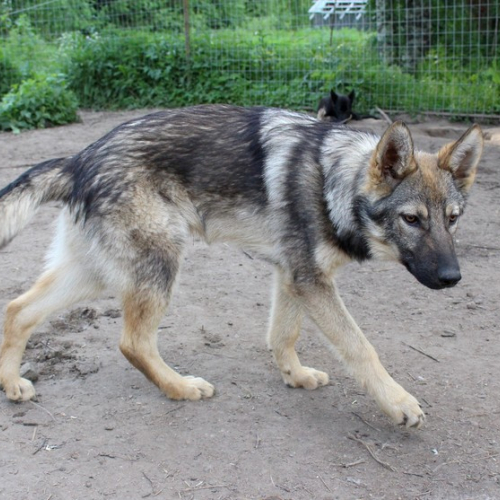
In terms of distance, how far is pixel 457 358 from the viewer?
175 inches

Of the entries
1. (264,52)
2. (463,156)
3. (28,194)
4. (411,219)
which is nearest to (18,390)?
(28,194)

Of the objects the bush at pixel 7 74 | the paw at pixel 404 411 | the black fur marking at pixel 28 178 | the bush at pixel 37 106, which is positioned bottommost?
the paw at pixel 404 411

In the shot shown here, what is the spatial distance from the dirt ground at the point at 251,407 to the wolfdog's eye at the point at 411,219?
3.54ft

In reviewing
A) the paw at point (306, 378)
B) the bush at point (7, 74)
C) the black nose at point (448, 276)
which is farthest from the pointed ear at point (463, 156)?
the bush at point (7, 74)

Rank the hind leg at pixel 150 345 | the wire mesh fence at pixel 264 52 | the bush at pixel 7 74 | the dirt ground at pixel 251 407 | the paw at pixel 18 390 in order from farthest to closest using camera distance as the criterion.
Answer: the bush at pixel 7 74, the wire mesh fence at pixel 264 52, the paw at pixel 18 390, the hind leg at pixel 150 345, the dirt ground at pixel 251 407

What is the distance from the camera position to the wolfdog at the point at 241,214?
3627 millimetres

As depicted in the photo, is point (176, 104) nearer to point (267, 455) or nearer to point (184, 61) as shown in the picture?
point (184, 61)

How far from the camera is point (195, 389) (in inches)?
158

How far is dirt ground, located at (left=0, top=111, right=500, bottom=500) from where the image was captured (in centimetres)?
328

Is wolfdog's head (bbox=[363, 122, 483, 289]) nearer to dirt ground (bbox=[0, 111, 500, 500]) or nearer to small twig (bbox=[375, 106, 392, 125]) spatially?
dirt ground (bbox=[0, 111, 500, 500])

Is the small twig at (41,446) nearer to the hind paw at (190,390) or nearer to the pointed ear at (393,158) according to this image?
the hind paw at (190,390)

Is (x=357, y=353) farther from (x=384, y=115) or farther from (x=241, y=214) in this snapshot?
(x=384, y=115)

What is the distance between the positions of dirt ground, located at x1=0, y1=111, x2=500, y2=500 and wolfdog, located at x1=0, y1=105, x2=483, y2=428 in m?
0.21

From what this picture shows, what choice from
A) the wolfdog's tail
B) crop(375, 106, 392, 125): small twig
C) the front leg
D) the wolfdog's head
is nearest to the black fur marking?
the wolfdog's tail
